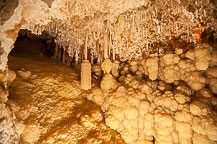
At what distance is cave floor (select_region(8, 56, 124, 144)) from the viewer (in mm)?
3062

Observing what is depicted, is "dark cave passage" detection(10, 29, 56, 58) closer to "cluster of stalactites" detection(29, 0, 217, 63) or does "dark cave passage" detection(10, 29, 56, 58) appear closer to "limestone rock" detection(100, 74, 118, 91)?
"cluster of stalactites" detection(29, 0, 217, 63)

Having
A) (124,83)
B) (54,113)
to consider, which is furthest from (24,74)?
(124,83)

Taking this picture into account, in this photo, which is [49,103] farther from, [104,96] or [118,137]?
[118,137]

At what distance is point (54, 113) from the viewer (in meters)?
3.56

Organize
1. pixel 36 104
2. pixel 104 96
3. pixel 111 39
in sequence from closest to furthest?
pixel 36 104 → pixel 104 96 → pixel 111 39

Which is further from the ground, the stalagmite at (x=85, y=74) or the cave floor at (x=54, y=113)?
the stalagmite at (x=85, y=74)

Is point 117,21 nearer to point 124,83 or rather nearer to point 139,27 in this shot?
point 139,27

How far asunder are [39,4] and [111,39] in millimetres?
3456

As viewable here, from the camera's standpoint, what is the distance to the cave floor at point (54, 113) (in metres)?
3.06

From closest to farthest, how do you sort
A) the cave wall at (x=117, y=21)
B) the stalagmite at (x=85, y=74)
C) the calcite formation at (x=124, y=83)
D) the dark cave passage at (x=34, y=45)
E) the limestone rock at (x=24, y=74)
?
1. the cave wall at (x=117, y=21)
2. the calcite formation at (x=124, y=83)
3. the limestone rock at (x=24, y=74)
4. the stalagmite at (x=85, y=74)
5. the dark cave passage at (x=34, y=45)

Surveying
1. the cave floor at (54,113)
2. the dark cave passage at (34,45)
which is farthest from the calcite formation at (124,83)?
the dark cave passage at (34,45)

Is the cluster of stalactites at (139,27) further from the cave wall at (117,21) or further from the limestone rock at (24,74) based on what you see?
the limestone rock at (24,74)

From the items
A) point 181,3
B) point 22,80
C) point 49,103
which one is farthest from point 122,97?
point 181,3

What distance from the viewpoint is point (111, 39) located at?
5.62 meters
